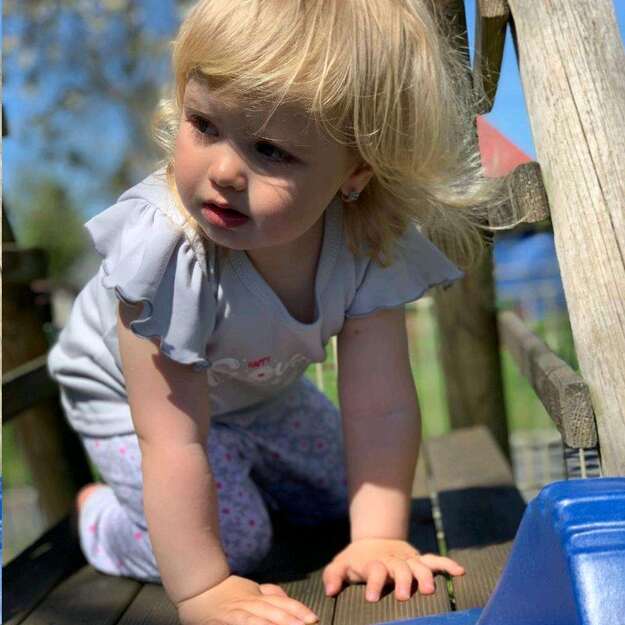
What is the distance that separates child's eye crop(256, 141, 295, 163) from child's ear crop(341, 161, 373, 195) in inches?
6.1

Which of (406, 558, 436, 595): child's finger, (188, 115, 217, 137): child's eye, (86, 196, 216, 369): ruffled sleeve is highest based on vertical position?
(188, 115, 217, 137): child's eye

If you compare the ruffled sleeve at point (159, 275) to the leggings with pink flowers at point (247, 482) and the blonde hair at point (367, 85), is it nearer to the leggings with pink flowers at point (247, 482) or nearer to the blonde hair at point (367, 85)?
the blonde hair at point (367, 85)

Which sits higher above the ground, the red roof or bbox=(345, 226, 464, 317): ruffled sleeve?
the red roof

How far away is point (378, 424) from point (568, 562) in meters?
0.63

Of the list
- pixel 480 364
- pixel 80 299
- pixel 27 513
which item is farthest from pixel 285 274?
pixel 27 513

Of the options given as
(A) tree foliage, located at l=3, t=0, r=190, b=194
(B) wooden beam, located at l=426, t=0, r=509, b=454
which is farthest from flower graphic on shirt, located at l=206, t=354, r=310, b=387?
(A) tree foliage, located at l=3, t=0, r=190, b=194

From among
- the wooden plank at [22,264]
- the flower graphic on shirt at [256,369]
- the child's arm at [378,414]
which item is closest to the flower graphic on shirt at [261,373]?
the flower graphic on shirt at [256,369]

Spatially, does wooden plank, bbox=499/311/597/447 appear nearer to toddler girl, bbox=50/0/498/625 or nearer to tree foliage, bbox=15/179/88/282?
toddler girl, bbox=50/0/498/625

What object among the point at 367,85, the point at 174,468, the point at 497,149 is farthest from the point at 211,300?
the point at 497,149

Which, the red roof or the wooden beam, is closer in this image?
the red roof

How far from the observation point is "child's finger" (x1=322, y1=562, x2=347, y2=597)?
1.34m

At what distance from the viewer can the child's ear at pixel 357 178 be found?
1329mm

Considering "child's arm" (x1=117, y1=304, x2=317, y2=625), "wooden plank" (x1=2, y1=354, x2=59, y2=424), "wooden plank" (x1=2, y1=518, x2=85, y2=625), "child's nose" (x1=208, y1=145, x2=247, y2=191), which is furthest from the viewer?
"wooden plank" (x1=2, y1=354, x2=59, y2=424)

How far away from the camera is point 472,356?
8.54 ft
